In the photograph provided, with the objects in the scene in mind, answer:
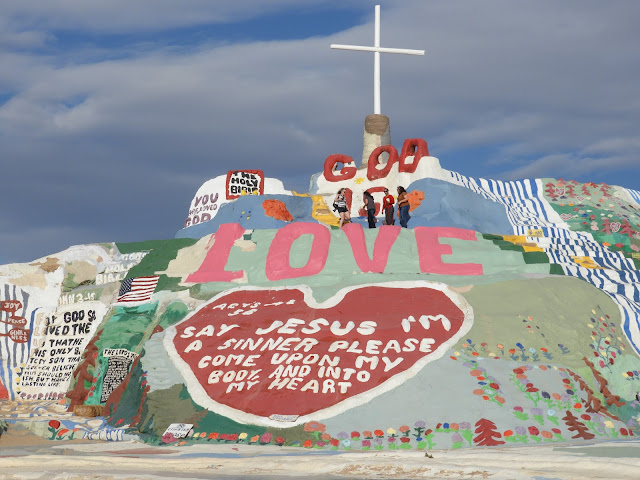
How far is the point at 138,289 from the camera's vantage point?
79.8 ft

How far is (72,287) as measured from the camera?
27453 mm

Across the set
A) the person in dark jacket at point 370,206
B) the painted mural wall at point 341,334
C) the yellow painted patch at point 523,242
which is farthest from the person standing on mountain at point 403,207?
the yellow painted patch at point 523,242

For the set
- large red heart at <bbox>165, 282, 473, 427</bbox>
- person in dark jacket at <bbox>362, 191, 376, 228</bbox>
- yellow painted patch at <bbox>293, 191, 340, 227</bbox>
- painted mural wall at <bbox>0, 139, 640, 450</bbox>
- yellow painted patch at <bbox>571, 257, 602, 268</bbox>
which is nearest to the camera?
painted mural wall at <bbox>0, 139, 640, 450</bbox>

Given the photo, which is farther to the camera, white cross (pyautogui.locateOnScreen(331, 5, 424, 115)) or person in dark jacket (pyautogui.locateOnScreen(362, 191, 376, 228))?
white cross (pyautogui.locateOnScreen(331, 5, 424, 115))

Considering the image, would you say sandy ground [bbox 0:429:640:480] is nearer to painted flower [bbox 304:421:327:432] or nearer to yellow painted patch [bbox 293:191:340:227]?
painted flower [bbox 304:421:327:432]

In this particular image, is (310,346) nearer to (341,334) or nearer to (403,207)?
(341,334)

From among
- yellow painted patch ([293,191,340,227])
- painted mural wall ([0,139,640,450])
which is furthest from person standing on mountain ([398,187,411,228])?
yellow painted patch ([293,191,340,227])

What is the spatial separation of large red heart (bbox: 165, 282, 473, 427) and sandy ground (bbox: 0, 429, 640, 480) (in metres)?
1.70

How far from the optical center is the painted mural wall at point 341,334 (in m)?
15.3

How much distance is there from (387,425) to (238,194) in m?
20.9

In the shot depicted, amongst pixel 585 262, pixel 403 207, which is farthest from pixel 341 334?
pixel 585 262

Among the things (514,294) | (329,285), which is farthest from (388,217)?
(514,294)

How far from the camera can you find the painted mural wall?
15.3 metres

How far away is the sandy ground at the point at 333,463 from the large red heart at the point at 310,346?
5.57ft
